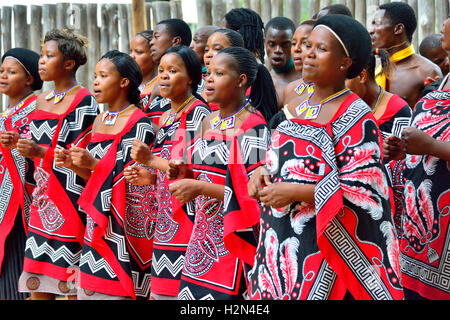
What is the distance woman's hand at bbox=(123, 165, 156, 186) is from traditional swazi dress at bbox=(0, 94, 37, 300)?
1.54 m

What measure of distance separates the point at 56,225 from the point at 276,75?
229 cm

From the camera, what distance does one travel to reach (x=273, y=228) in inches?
136

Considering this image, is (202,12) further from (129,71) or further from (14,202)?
(14,202)

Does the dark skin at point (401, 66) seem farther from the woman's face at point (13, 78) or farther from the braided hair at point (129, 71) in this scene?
the woman's face at point (13, 78)

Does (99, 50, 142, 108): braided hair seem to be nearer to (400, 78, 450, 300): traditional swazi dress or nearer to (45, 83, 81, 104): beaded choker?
(45, 83, 81, 104): beaded choker

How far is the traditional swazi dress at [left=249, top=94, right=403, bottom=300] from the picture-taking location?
10.6 ft

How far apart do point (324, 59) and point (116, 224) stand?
2.19 meters

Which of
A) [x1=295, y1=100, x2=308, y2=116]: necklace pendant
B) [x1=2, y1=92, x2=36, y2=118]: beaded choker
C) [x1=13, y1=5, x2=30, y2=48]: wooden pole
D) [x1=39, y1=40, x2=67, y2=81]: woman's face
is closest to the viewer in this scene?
[x1=295, y1=100, x2=308, y2=116]: necklace pendant

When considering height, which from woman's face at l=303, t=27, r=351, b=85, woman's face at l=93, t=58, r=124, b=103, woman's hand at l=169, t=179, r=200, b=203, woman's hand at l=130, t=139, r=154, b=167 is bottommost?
woman's hand at l=169, t=179, r=200, b=203

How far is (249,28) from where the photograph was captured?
6.04m

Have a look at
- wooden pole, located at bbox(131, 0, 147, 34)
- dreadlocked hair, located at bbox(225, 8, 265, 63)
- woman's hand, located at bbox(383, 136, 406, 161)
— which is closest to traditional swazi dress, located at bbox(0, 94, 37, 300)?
dreadlocked hair, located at bbox(225, 8, 265, 63)

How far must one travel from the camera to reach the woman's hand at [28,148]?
519 centimetres

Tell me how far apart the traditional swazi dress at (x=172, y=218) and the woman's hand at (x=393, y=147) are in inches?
52.9

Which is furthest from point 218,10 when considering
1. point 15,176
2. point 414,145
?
point 414,145
